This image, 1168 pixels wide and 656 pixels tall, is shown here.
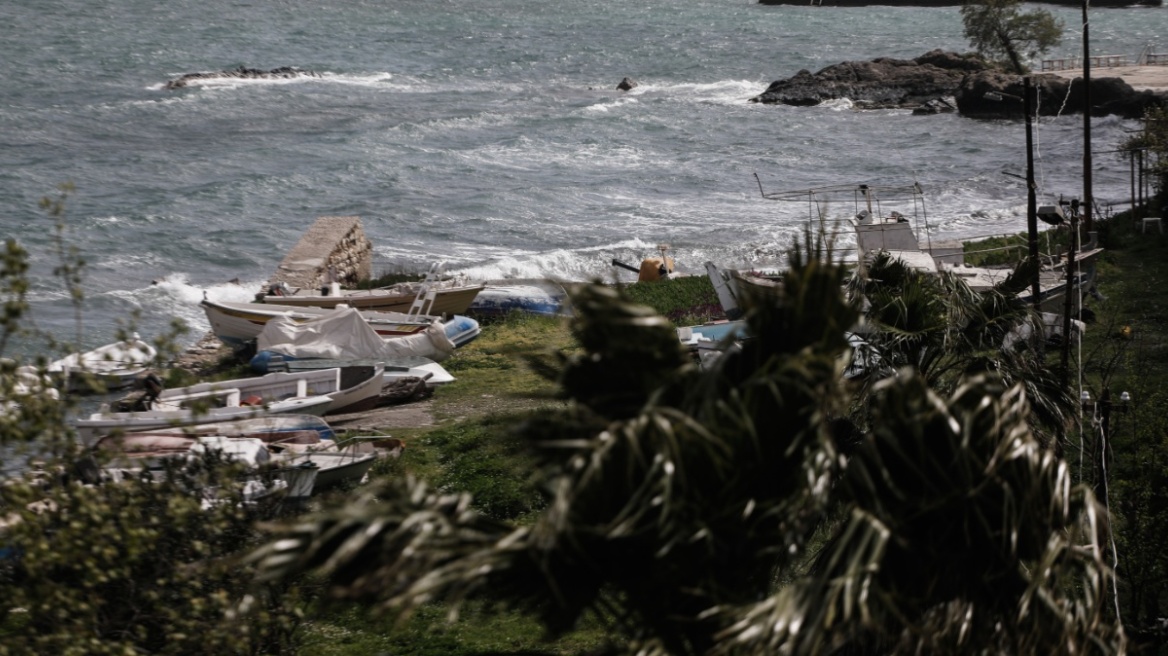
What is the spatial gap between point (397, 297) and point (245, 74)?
5028cm

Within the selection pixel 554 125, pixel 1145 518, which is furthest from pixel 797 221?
pixel 1145 518

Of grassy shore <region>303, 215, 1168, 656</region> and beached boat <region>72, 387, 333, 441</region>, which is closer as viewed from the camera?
grassy shore <region>303, 215, 1168, 656</region>

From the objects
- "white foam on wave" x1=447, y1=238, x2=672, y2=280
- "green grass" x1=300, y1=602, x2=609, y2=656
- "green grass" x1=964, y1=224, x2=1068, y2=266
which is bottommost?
"white foam on wave" x1=447, y1=238, x2=672, y2=280

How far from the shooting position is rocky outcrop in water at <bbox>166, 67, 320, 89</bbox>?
69.2m

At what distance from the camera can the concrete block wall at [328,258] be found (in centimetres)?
2834

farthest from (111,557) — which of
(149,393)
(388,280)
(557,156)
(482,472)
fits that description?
(557,156)

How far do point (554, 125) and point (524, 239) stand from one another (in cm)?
2101

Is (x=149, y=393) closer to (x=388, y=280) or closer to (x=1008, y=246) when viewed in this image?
(x=388, y=280)

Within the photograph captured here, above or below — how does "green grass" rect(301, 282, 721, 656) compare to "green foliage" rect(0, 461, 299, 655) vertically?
below

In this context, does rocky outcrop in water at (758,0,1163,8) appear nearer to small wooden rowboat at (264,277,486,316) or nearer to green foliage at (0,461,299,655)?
small wooden rowboat at (264,277,486,316)

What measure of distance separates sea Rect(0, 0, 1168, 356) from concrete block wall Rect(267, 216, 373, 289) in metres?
2.31

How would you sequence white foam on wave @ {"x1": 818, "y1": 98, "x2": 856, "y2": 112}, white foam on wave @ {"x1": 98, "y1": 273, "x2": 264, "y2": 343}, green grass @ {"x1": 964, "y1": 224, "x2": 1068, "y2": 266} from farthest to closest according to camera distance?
white foam on wave @ {"x1": 818, "y1": 98, "x2": 856, "y2": 112}
white foam on wave @ {"x1": 98, "y1": 273, "x2": 264, "y2": 343}
green grass @ {"x1": 964, "y1": 224, "x2": 1068, "y2": 266}

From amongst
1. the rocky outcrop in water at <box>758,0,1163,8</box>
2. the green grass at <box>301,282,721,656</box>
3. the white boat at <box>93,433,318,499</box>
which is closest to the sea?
the white boat at <box>93,433,318,499</box>

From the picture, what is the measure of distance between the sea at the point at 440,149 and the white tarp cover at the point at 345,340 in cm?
405
